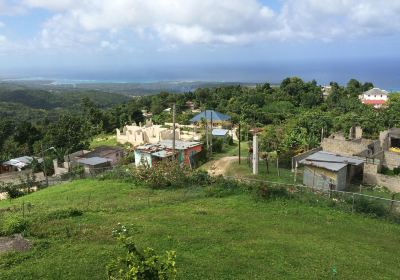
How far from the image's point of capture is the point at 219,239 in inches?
526

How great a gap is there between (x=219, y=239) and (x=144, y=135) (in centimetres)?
3417

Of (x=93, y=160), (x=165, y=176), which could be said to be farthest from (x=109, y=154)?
(x=165, y=176)

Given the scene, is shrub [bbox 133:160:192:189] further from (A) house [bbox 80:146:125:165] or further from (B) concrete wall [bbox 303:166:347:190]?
(A) house [bbox 80:146:125:165]

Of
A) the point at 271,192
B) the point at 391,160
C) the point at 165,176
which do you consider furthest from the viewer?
the point at 391,160

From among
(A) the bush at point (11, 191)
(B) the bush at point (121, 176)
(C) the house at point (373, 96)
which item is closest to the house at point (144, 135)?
(B) the bush at point (121, 176)

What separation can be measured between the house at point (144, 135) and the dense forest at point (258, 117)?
5036 mm

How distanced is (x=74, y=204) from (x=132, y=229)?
5.95 metres

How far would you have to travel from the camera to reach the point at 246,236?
13898 millimetres

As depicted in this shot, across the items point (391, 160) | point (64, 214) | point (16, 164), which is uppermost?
point (64, 214)

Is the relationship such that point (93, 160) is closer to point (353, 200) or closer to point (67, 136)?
point (67, 136)

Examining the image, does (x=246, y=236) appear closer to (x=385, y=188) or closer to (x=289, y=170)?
(x=385, y=188)

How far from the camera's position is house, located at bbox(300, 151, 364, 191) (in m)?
24.0

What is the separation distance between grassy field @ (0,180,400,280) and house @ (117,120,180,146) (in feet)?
78.4

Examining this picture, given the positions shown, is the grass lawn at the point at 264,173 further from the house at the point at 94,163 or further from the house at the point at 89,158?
the house at the point at 89,158
